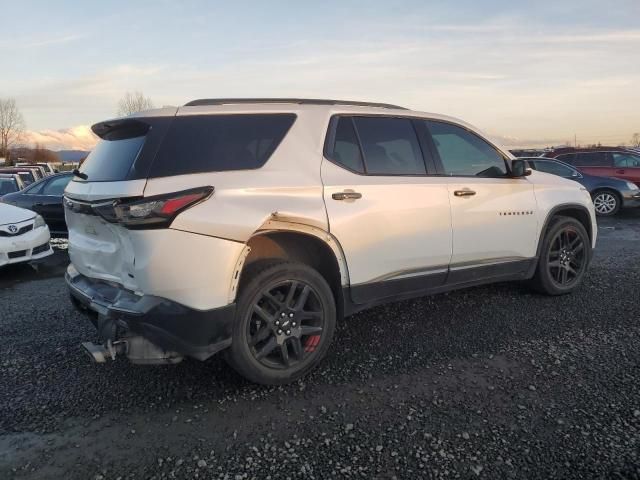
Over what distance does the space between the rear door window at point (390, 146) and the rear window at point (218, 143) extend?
2.16 feet

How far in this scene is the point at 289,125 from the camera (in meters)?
3.53

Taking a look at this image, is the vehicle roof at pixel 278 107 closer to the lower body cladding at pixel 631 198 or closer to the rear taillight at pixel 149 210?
the rear taillight at pixel 149 210

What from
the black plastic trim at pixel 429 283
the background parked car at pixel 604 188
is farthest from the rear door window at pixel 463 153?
the background parked car at pixel 604 188

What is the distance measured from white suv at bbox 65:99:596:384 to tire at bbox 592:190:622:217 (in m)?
10.4

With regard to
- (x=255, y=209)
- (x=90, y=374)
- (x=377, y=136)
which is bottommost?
(x=90, y=374)

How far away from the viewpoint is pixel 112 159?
3301 millimetres

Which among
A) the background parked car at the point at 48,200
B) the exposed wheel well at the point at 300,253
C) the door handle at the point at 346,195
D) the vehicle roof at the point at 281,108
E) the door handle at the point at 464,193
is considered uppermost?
the vehicle roof at the point at 281,108

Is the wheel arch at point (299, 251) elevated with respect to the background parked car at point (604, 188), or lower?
elevated

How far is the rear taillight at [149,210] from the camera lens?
9.32 ft

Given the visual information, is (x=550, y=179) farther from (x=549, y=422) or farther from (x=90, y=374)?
(x=90, y=374)

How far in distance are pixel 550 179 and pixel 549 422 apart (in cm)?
291

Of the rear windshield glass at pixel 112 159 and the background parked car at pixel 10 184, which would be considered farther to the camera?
the background parked car at pixel 10 184

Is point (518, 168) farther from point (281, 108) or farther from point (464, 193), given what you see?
point (281, 108)

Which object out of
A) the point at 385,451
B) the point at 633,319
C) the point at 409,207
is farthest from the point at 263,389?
the point at 633,319
